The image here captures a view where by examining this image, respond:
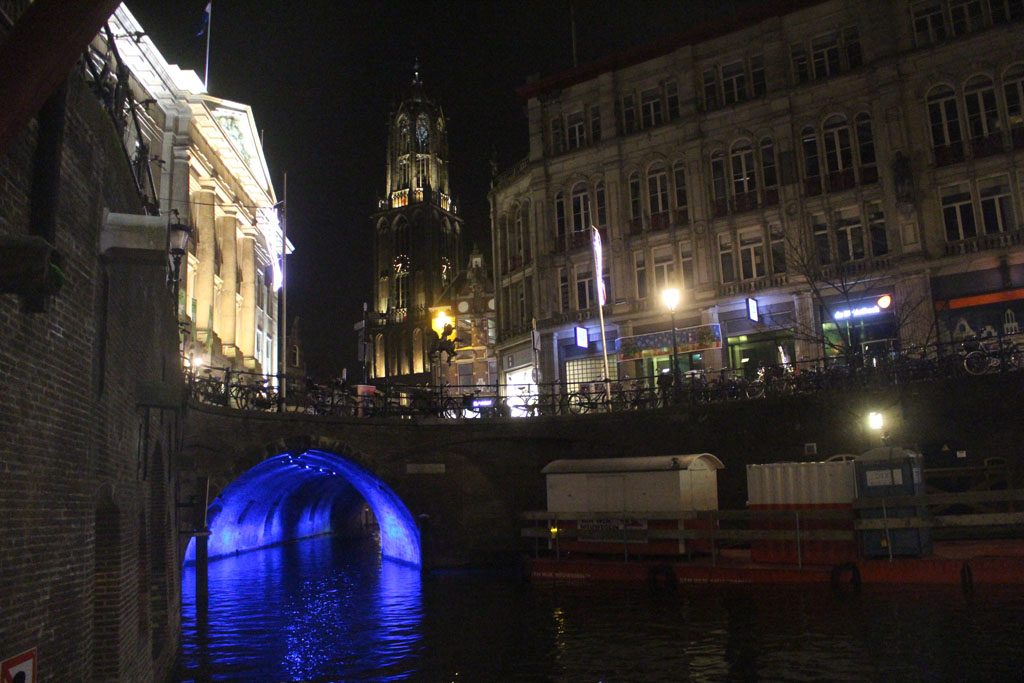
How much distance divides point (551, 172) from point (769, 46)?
12.0 meters

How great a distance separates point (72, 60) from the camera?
20.0ft

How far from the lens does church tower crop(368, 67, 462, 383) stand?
91562mm

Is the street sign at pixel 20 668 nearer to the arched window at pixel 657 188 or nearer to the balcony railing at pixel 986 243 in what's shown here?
the balcony railing at pixel 986 243

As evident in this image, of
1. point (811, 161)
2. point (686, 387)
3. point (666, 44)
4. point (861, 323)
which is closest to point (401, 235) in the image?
point (666, 44)

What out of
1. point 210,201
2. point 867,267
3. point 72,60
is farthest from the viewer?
point 210,201

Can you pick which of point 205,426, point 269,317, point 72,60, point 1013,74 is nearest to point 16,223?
point 72,60

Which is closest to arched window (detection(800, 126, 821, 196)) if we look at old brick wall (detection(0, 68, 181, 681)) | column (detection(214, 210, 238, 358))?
old brick wall (detection(0, 68, 181, 681))

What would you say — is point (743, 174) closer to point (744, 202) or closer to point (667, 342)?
point (744, 202)

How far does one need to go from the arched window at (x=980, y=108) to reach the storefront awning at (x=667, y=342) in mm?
12852

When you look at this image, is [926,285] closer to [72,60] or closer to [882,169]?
[882,169]

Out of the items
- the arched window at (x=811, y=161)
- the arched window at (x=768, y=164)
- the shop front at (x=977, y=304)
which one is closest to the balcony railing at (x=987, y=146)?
the shop front at (x=977, y=304)

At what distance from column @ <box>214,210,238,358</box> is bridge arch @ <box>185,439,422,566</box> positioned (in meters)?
10.2

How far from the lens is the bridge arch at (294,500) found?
92.2 feet

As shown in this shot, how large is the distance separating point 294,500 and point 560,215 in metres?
22.8
